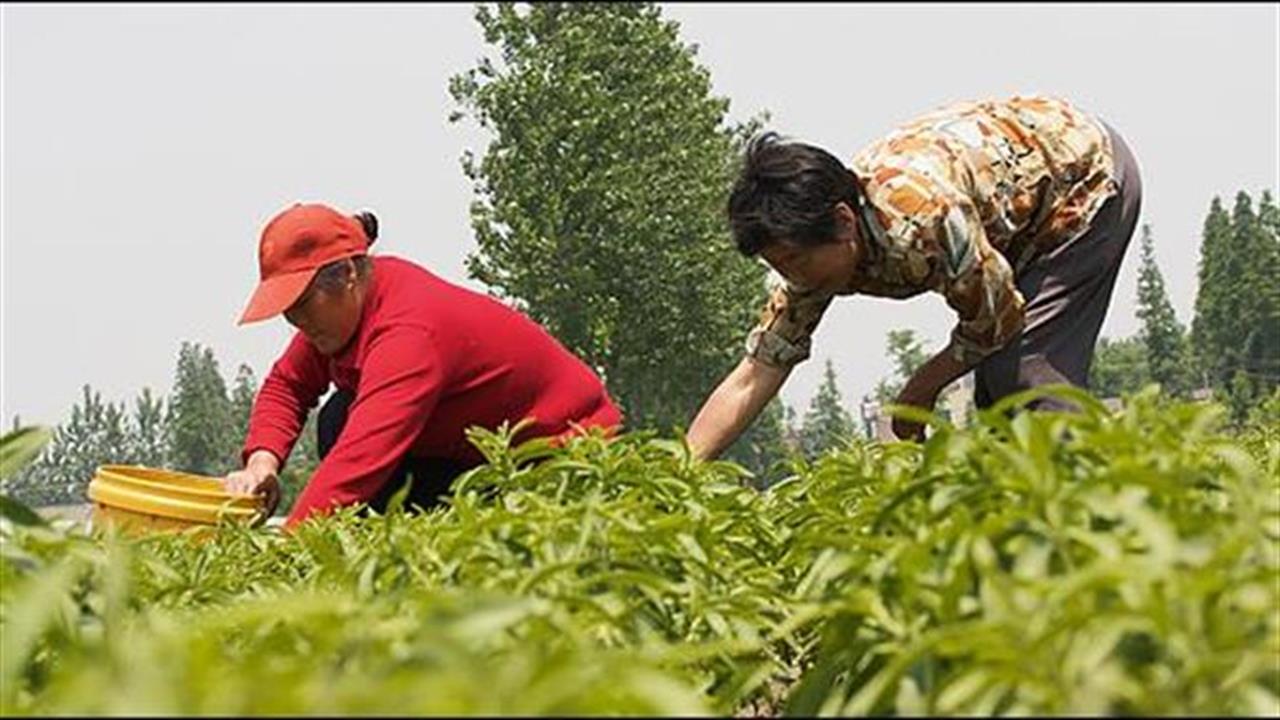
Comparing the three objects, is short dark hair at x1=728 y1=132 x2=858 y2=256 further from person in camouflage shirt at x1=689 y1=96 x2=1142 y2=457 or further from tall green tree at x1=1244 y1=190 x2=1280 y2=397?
tall green tree at x1=1244 y1=190 x2=1280 y2=397

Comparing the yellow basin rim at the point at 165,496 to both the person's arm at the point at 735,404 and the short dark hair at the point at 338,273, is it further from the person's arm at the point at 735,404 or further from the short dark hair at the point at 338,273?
the person's arm at the point at 735,404

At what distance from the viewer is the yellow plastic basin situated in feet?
11.5

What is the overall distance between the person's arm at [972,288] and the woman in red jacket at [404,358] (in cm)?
85

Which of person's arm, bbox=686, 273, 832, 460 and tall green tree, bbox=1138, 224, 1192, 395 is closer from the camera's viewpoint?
person's arm, bbox=686, 273, 832, 460

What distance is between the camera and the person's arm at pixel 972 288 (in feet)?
11.5

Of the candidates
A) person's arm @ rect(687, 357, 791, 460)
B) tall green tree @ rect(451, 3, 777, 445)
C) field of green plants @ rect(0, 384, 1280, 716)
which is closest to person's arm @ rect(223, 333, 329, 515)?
person's arm @ rect(687, 357, 791, 460)

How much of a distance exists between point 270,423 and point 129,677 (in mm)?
4135

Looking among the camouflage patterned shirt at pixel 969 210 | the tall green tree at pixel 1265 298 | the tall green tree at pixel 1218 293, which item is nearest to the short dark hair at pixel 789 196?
the camouflage patterned shirt at pixel 969 210

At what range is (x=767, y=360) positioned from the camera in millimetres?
4039

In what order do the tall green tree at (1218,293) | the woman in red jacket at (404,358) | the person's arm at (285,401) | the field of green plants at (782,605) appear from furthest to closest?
the tall green tree at (1218,293) → the person's arm at (285,401) → the woman in red jacket at (404,358) → the field of green plants at (782,605)

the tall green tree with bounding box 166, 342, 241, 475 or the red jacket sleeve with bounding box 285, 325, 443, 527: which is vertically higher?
the red jacket sleeve with bounding box 285, 325, 443, 527

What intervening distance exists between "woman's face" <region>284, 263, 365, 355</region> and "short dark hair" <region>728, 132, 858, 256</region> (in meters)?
1.03

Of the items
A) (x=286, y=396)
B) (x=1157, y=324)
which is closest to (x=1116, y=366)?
(x=1157, y=324)

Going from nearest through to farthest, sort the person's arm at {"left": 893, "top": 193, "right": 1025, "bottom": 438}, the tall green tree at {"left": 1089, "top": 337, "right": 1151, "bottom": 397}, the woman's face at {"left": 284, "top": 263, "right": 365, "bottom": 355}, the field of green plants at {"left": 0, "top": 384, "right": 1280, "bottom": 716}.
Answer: the field of green plants at {"left": 0, "top": 384, "right": 1280, "bottom": 716} < the person's arm at {"left": 893, "top": 193, "right": 1025, "bottom": 438} < the woman's face at {"left": 284, "top": 263, "right": 365, "bottom": 355} < the tall green tree at {"left": 1089, "top": 337, "right": 1151, "bottom": 397}
